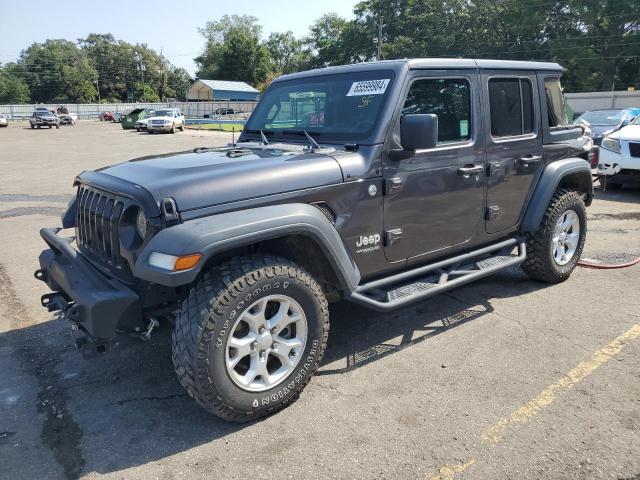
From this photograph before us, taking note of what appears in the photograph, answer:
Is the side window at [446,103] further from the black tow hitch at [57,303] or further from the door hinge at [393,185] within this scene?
the black tow hitch at [57,303]

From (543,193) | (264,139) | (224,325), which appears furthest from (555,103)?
(224,325)

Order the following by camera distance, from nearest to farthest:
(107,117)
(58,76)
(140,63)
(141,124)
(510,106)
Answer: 1. (510,106)
2. (141,124)
3. (107,117)
4. (58,76)
5. (140,63)

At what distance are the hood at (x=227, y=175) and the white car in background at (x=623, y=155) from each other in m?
8.66

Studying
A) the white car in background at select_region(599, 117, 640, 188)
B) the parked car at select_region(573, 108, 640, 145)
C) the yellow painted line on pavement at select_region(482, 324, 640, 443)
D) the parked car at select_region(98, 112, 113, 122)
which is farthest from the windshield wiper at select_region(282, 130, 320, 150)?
the parked car at select_region(98, 112, 113, 122)

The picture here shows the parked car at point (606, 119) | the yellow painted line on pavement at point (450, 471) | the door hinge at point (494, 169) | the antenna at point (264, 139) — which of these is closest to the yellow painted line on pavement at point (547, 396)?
the yellow painted line on pavement at point (450, 471)

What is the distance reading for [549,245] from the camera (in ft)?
16.1

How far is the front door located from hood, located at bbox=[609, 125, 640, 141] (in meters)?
7.24

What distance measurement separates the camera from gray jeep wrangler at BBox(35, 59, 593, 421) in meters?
2.79

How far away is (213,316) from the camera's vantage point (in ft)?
8.99

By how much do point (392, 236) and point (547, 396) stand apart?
1412 mm

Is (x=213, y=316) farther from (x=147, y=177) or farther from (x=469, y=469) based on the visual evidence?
(x=469, y=469)

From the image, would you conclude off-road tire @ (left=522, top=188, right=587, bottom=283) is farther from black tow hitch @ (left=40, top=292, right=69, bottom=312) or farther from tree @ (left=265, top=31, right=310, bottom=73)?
tree @ (left=265, top=31, right=310, bottom=73)

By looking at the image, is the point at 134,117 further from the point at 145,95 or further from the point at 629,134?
the point at 145,95

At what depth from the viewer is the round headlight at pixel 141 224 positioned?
2861 millimetres
